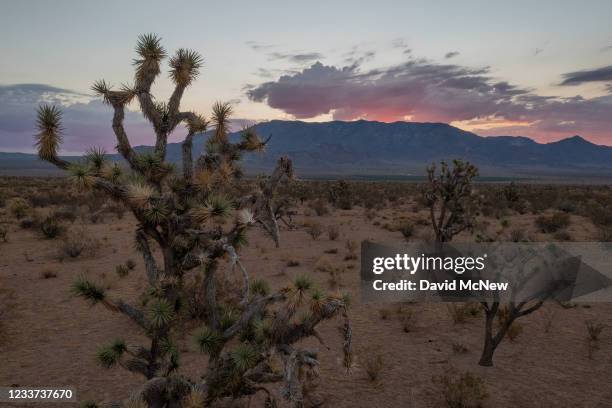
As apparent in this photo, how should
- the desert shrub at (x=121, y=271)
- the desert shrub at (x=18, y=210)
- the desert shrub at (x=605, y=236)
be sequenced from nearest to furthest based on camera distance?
the desert shrub at (x=121, y=271) < the desert shrub at (x=605, y=236) < the desert shrub at (x=18, y=210)

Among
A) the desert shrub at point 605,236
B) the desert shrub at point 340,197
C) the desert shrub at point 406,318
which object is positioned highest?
the desert shrub at point 340,197

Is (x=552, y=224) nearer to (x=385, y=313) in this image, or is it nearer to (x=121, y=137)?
(x=385, y=313)

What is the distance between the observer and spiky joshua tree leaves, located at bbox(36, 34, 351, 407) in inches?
167

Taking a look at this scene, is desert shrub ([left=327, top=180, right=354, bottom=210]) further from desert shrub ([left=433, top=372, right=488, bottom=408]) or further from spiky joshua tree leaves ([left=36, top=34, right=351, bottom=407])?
spiky joshua tree leaves ([left=36, top=34, right=351, bottom=407])

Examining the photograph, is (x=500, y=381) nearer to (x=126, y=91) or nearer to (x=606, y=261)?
(x=126, y=91)

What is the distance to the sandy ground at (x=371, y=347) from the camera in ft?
22.6

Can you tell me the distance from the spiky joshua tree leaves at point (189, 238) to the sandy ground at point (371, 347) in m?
0.91

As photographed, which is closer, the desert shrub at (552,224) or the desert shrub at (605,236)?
the desert shrub at (605,236)

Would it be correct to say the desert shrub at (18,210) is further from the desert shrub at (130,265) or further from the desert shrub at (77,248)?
the desert shrub at (130,265)

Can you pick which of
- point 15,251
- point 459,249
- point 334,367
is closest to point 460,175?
point 459,249

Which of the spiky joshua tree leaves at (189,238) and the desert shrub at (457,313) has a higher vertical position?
the spiky joshua tree leaves at (189,238)

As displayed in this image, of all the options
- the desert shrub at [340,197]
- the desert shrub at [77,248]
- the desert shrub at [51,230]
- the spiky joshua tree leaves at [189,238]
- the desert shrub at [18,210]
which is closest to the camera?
the spiky joshua tree leaves at [189,238]

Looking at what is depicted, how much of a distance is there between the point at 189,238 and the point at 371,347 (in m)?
5.37

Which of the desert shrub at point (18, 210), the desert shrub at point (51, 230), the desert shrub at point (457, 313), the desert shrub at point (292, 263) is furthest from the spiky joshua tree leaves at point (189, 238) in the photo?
the desert shrub at point (18, 210)
